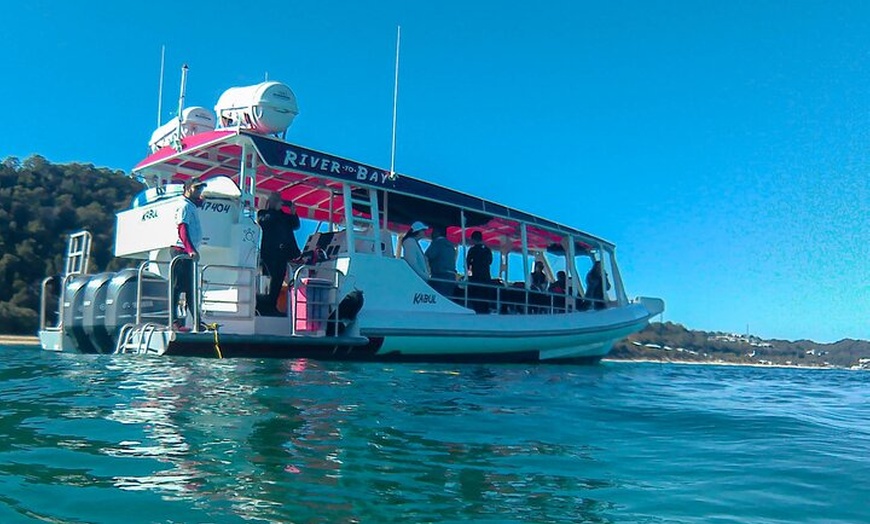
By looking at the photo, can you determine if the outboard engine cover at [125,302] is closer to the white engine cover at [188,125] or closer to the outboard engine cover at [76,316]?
the outboard engine cover at [76,316]

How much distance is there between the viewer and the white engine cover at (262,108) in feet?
Answer: 32.4

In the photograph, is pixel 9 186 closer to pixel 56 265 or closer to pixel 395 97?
pixel 56 265

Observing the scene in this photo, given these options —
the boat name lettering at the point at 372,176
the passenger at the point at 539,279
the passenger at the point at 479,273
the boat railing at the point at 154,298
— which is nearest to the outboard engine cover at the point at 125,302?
the boat railing at the point at 154,298

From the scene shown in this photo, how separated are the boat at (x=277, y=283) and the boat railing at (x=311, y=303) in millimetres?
15

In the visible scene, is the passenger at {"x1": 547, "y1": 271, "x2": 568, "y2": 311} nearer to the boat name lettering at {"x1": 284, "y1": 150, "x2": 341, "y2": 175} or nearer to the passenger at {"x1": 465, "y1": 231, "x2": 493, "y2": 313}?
the passenger at {"x1": 465, "y1": 231, "x2": 493, "y2": 313}

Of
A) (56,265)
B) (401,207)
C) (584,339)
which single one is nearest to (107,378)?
(401,207)

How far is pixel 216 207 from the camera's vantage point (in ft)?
30.4

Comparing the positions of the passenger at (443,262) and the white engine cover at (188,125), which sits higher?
the white engine cover at (188,125)

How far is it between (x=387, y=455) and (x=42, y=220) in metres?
31.9

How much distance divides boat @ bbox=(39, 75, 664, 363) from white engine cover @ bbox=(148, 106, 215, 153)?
0.08 ft

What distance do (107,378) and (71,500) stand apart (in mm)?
3376

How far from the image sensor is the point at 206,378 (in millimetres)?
5934

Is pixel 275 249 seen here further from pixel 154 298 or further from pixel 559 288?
pixel 559 288

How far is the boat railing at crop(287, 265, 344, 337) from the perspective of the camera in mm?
9055
